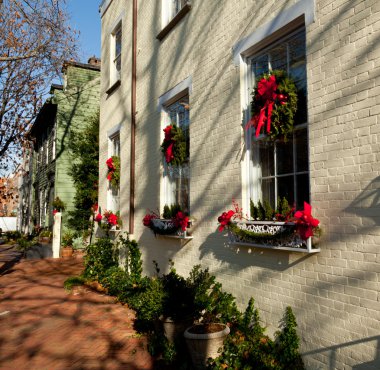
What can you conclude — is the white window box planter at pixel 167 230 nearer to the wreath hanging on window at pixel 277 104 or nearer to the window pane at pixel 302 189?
the window pane at pixel 302 189

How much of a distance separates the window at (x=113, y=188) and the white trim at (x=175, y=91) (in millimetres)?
Answer: 2900

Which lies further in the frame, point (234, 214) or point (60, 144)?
point (60, 144)

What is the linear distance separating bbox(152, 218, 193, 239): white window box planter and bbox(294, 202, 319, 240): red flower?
2.43 m

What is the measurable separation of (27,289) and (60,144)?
26.0 feet

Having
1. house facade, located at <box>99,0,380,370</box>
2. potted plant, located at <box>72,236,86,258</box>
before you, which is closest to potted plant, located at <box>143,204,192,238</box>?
house facade, located at <box>99,0,380,370</box>

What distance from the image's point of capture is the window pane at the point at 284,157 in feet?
13.1

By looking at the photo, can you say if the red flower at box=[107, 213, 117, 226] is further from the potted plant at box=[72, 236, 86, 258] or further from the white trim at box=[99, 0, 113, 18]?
the white trim at box=[99, 0, 113, 18]

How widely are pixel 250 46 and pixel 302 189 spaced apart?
1.89 m

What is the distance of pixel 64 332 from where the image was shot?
5.32 metres

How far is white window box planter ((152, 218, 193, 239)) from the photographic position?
18.4 feet

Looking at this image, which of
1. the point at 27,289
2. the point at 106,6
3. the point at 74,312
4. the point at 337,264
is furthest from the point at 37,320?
the point at 106,6

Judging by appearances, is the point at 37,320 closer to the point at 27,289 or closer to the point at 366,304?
the point at 27,289

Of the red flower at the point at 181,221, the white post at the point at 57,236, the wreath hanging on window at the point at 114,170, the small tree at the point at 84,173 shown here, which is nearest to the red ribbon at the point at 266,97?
the red flower at the point at 181,221

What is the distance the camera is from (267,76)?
3955 mm
